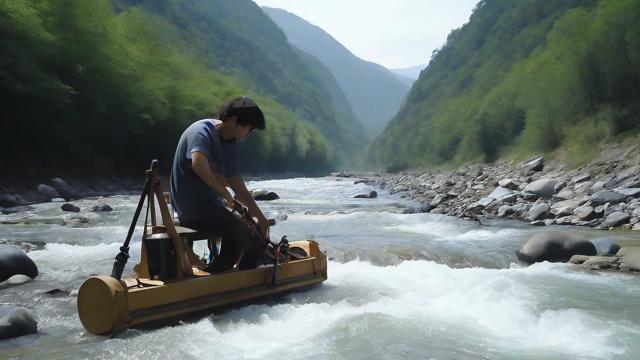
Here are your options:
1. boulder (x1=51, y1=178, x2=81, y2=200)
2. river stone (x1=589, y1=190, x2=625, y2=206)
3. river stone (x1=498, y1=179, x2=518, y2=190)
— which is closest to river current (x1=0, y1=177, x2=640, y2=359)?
river stone (x1=589, y1=190, x2=625, y2=206)

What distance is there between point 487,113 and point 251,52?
132587mm

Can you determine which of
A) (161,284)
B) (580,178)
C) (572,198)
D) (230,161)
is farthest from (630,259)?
(580,178)

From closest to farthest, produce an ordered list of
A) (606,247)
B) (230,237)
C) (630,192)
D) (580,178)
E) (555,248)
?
(230,237), (555,248), (606,247), (630,192), (580,178)

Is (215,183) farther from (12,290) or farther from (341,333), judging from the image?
(12,290)

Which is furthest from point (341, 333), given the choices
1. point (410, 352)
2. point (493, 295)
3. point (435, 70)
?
point (435, 70)

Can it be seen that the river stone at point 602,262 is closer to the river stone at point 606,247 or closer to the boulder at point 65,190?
the river stone at point 606,247

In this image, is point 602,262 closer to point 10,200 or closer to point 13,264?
point 13,264

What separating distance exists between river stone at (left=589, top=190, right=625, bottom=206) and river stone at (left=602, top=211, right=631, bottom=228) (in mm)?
1552

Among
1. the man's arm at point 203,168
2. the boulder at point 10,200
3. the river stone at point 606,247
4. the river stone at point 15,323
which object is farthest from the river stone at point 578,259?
the boulder at point 10,200

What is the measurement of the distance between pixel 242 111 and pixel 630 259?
7.82 meters

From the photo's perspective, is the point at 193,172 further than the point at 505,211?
No

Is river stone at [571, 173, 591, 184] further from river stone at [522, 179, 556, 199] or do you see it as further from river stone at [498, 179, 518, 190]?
river stone at [498, 179, 518, 190]

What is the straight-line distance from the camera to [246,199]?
6711 mm

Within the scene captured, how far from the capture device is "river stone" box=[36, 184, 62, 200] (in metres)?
23.5
